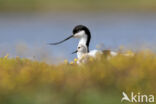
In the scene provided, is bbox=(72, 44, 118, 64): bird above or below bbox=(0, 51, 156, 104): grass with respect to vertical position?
above

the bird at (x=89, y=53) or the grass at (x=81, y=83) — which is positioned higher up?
the bird at (x=89, y=53)

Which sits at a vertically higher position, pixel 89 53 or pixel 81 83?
pixel 89 53

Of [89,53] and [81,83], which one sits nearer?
[81,83]

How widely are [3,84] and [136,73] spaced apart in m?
1.47

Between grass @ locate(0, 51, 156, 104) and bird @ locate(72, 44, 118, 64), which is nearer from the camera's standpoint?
grass @ locate(0, 51, 156, 104)

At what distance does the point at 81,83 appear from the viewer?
236 inches

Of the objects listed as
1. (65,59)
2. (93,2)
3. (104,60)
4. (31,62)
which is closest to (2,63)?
(31,62)

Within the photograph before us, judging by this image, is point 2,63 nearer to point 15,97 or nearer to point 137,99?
point 15,97

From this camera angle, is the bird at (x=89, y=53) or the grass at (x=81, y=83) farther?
the bird at (x=89, y=53)

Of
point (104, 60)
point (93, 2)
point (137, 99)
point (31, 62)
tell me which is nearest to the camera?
point (137, 99)

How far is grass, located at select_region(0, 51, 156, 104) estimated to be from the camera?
5.87 m

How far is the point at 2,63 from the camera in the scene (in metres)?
6.87

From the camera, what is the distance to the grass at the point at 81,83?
5867 mm

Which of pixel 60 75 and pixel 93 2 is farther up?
pixel 93 2
